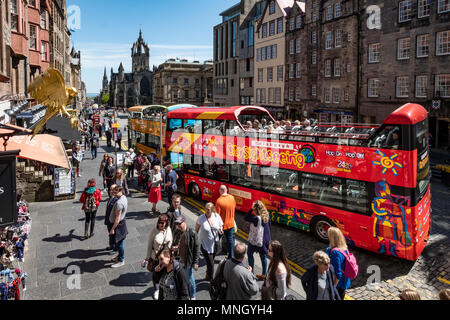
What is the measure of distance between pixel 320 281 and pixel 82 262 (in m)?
6.16

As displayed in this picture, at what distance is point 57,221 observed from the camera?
39.1ft

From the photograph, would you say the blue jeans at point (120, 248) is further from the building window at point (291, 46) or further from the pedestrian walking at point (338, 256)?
the building window at point (291, 46)

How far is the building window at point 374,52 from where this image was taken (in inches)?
1209

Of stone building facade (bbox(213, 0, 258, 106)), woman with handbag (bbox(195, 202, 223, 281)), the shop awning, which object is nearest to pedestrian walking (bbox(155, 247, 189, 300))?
woman with handbag (bbox(195, 202, 223, 281))

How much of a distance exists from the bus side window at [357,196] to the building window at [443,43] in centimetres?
2188

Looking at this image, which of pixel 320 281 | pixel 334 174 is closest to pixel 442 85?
pixel 334 174

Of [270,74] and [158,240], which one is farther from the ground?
[270,74]

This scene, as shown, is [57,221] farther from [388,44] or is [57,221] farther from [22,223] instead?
[388,44]

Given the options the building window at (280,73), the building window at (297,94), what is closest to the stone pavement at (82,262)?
the building window at (297,94)

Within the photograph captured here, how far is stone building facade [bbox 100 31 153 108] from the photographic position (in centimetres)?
14375

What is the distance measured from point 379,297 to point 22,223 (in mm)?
9219

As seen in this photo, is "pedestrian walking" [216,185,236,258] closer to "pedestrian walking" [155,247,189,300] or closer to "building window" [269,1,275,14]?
"pedestrian walking" [155,247,189,300]

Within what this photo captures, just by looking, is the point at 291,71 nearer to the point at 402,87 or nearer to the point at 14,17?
the point at 402,87

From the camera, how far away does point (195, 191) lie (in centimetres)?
1559
